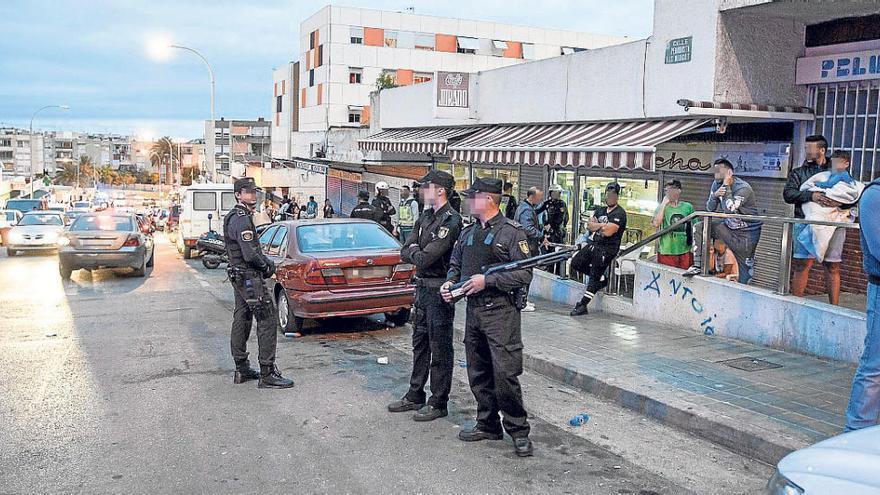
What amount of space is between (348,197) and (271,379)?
24.9 m

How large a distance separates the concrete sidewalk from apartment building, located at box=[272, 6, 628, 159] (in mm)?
44789

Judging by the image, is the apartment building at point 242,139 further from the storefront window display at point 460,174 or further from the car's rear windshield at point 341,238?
the car's rear windshield at point 341,238

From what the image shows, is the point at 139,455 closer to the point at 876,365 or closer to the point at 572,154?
the point at 876,365

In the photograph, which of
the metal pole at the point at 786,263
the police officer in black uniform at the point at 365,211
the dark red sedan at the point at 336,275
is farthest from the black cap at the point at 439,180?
the police officer in black uniform at the point at 365,211

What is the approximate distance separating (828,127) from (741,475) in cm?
680

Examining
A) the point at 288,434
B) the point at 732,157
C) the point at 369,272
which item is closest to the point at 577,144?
the point at 732,157

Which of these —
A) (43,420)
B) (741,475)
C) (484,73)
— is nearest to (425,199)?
(741,475)

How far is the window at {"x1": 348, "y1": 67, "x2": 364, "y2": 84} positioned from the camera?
5703 centimetres

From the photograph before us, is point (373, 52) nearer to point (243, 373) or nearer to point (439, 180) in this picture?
point (243, 373)

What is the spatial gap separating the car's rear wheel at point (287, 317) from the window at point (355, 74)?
48617 mm

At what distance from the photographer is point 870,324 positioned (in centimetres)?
509

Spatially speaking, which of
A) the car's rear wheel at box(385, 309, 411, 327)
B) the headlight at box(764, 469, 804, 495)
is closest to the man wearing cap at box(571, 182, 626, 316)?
the car's rear wheel at box(385, 309, 411, 327)

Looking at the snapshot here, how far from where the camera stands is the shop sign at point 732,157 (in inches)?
436

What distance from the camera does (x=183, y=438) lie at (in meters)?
5.93
